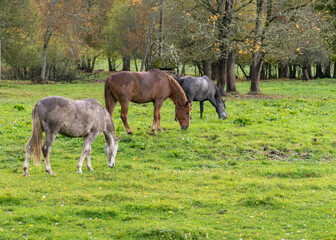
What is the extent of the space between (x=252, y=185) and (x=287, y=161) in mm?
3088

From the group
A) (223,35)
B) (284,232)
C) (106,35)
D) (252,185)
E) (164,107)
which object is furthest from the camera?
(106,35)

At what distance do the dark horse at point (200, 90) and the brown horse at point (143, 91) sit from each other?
268 centimetres

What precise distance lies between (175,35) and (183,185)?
2102cm

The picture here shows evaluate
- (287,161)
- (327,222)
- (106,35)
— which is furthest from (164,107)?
(106,35)

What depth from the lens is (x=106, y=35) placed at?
50.0m

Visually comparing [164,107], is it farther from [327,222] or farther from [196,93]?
[327,222]

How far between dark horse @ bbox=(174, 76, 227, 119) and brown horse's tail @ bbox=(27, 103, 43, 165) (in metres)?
9.39

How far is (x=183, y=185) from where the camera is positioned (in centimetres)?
997

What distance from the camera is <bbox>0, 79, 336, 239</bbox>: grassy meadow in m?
7.27

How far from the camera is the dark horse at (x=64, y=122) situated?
9.84m

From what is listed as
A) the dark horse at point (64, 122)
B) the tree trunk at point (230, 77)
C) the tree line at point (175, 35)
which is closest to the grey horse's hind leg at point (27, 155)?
the dark horse at point (64, 122)

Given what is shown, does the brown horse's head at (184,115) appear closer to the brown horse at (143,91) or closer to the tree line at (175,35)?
the brown horse at (143,91)

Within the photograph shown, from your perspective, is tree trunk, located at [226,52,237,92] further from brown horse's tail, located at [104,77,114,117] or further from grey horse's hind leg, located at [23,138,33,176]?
grey horse's hind leg, located at [23,138,33,176]

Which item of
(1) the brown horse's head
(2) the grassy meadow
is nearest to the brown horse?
(1) the brown horse's head
